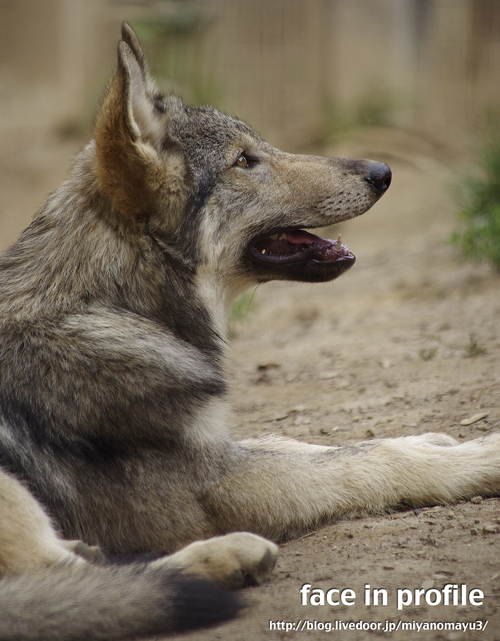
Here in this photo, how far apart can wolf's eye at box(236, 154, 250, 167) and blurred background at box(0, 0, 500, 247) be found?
10.3m

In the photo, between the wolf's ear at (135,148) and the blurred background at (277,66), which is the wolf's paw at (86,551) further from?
the blurred background at (277,66)

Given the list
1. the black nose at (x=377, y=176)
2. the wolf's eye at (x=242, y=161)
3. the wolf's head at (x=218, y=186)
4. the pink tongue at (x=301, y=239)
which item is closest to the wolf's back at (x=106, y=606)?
the wolf's head at (x=218, y=186)

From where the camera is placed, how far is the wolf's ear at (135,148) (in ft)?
10.6

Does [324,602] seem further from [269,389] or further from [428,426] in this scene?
[269,389]

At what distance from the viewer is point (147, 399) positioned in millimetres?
3207

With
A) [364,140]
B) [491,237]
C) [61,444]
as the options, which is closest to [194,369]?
[61,444]

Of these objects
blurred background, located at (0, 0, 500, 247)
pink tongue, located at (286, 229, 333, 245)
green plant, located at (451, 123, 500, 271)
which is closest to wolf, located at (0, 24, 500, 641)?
pink tongue, located at (286, 229, 333, 245)

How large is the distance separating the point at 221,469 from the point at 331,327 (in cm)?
398

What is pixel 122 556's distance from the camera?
311 centimetres

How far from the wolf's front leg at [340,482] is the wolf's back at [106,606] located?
66cm

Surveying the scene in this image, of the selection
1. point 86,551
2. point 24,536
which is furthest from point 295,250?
point 24,536

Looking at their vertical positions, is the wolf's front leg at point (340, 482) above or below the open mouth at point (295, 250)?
below

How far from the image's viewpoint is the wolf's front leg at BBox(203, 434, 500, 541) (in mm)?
3229

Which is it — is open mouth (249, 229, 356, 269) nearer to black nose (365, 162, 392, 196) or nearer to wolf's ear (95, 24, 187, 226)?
black nose (365, 162, 392, 196)
